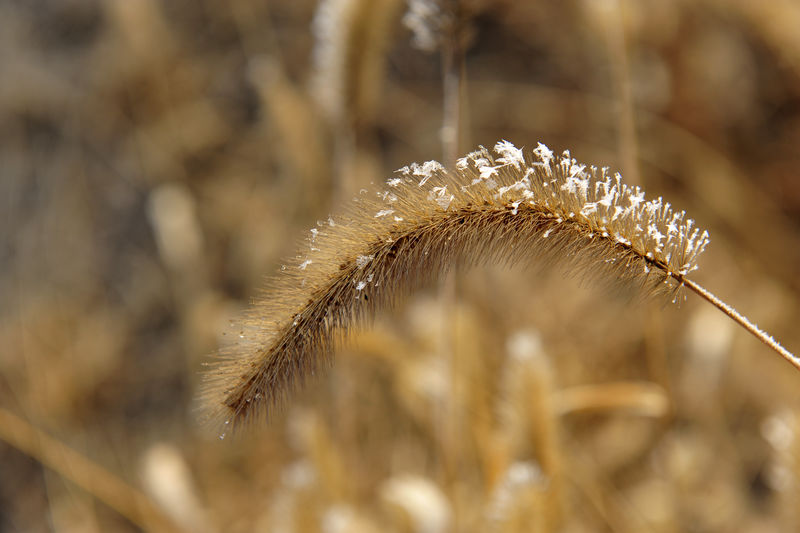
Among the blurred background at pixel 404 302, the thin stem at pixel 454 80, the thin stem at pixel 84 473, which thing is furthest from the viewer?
the thin stem at pixel 84 473

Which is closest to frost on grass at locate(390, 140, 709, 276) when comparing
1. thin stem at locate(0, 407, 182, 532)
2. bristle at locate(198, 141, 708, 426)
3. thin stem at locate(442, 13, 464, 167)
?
bristle at locate(198, 141, 708, 426)

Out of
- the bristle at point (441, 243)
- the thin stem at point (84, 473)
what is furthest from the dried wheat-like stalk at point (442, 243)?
the thin stem at point (84, 473)

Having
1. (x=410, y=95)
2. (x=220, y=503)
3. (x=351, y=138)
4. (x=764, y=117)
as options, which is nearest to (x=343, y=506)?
(x=351, y=138)

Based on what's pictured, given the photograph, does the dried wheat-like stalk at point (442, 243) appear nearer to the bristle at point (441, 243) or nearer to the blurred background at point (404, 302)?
the bristle at point (441, 243)

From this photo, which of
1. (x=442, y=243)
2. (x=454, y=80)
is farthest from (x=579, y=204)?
(x=454, y=80)

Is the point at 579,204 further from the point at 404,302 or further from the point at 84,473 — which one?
the point at 84,473

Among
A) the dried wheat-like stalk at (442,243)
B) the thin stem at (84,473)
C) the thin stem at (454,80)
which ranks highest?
the thin stem at (454,80)

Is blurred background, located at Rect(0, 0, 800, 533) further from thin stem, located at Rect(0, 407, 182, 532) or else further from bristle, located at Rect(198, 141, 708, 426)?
bristle, located at Rect(198, 141, 708, 426)

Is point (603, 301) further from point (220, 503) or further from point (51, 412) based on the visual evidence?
point (51, 412)
